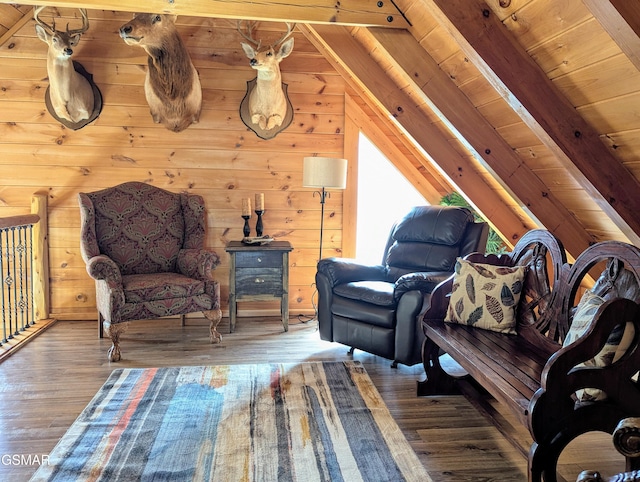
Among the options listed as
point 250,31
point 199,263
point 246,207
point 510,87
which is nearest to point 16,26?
point 250,31

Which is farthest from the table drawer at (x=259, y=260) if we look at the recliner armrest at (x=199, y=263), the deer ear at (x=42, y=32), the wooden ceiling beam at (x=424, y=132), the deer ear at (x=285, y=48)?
the deer ear at (x=42, y=32)

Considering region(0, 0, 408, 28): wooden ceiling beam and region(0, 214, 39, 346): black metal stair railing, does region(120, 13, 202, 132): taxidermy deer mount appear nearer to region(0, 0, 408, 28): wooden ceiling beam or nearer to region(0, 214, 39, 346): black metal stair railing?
region(0, 0, 408, 28): wooden ceiling beam

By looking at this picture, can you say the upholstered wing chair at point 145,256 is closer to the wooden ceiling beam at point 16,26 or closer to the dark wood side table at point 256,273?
the dark wood side table at point 256,273

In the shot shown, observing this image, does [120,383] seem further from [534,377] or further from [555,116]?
[555,116]

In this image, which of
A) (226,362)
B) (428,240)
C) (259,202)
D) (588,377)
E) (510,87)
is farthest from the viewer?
(259,202)

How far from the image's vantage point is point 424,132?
12.5 feet

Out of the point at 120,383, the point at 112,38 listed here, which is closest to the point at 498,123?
the point at 120,383

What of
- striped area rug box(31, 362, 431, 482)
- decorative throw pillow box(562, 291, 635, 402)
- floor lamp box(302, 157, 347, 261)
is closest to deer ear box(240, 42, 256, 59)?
floor lamp box(302, 157, 347, 261)

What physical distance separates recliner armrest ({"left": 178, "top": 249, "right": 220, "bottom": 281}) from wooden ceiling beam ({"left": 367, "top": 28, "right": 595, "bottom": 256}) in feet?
6.42

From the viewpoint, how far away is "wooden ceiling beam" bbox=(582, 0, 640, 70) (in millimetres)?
1501

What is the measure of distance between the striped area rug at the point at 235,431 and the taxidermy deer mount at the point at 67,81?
2241 millimetres

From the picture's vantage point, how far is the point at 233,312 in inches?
162

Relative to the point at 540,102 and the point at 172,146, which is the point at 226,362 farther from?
the point at 540,102

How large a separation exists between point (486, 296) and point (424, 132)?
64.7 inches
